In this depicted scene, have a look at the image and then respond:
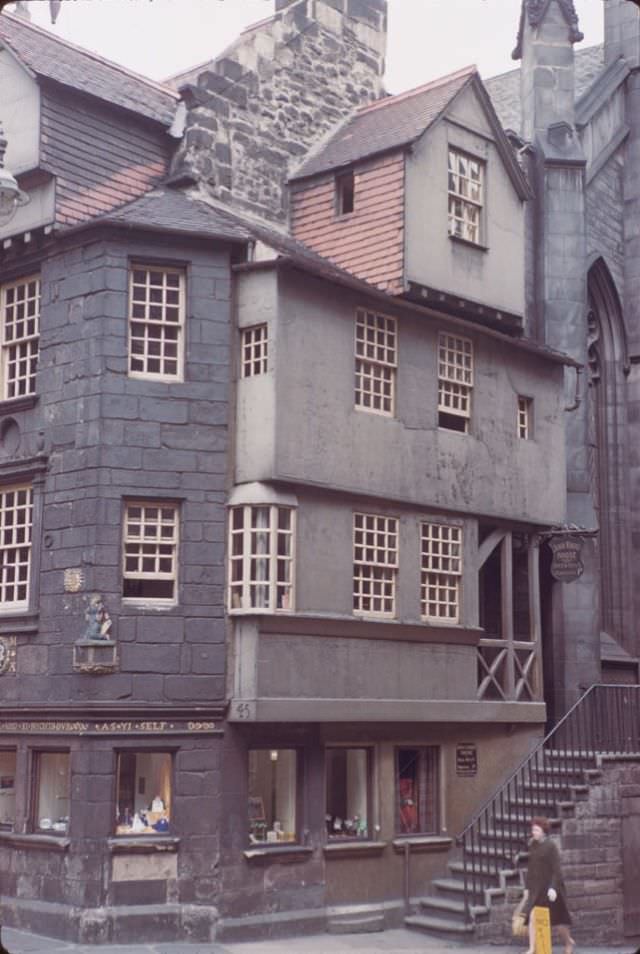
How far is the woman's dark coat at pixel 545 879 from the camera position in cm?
1712

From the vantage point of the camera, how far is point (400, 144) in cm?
2177

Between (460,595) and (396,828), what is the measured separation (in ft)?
12.4

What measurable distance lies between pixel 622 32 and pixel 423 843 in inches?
762

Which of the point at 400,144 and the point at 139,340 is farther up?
the point at 400,144

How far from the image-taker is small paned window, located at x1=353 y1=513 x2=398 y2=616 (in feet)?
67.6

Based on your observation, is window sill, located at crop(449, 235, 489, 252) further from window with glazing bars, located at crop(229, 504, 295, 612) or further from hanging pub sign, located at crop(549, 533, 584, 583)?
window with glazing bars, located at crop(229, 504, 295, 612)

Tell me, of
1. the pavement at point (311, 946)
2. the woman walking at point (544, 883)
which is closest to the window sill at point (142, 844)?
the pavement at point (311, 946)

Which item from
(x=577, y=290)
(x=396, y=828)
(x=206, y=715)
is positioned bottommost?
(x=396, y=828)

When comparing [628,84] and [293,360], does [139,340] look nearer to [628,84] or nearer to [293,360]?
[293,360]

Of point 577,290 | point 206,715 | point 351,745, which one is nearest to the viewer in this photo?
point 206,715

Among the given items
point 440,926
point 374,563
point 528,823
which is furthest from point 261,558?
point 528,823

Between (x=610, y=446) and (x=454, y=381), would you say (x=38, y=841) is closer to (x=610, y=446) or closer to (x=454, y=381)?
(x=454, y=381)

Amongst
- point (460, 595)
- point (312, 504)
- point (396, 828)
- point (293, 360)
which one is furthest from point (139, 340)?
point (396, 828)

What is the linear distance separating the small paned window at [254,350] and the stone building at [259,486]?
0.21 feet
